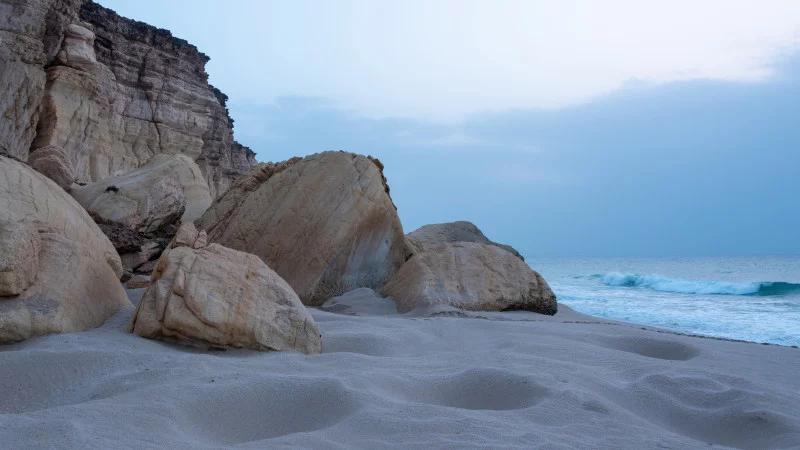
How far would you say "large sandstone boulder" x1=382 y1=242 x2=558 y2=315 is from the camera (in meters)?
5.97

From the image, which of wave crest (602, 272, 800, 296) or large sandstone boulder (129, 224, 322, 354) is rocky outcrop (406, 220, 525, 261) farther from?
wave crest (602, 272, 800, 296)

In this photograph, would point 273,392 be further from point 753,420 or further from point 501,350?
point 753,420

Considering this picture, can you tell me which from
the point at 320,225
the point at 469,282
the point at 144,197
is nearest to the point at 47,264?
the point at 320,225

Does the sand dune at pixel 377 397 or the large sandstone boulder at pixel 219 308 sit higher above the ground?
the large sandstone boulder at pixel 219 308

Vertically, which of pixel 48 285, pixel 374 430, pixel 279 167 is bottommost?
pixel 374 430

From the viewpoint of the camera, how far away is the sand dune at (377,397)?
2070 mm

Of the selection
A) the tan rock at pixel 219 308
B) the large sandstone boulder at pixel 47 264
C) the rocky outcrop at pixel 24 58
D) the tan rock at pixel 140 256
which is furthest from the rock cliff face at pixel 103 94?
the tan rock at pixel 219 308

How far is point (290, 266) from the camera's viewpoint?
20.9ft

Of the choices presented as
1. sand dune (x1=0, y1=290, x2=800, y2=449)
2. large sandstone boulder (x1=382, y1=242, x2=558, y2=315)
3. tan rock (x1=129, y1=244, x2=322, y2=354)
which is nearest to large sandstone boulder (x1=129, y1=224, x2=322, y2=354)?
tan rock (x1=129, y1=244, x2=322, y2=354)

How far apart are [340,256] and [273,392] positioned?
3.96 metres

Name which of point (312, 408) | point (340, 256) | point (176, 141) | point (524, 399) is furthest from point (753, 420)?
point (176, 141)

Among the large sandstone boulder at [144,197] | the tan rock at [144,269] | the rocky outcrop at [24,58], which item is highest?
the rocky outcrop at [24,58]

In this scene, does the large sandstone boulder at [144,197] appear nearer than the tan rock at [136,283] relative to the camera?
No

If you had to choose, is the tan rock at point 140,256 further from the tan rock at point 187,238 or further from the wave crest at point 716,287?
the wave crest at point 716,287
